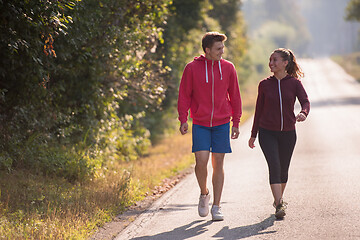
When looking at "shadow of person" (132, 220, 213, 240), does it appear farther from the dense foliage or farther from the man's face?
the dense foliage

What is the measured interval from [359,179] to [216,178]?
3.27 meters

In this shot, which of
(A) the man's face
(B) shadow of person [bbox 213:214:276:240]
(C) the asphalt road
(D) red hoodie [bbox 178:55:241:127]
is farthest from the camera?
(D) red hoodie [bbox 178:55:241:127]

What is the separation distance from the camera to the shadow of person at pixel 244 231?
5.80 m

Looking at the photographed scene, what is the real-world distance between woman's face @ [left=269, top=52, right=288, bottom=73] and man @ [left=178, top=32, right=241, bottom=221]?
461 mm

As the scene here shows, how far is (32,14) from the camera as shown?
6520 mm

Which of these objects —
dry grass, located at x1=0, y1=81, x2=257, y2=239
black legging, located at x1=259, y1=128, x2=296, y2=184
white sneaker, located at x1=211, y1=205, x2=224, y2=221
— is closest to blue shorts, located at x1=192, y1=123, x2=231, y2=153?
black legging, located at x1=259, y1=128, x2=296, y2=184

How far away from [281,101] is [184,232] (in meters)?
1.86

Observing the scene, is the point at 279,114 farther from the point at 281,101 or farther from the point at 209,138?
the point at 209,138

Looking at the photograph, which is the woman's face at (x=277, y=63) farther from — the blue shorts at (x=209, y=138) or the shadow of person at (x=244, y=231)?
the shadow of person at (x=244, y=231)

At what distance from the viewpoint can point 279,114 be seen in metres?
6.46

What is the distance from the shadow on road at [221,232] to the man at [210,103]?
33 centimetres

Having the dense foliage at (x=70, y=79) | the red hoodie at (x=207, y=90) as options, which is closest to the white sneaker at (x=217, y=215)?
the red hoodie at (x=207, y=90)

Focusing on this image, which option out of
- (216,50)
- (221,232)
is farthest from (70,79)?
(221,232)

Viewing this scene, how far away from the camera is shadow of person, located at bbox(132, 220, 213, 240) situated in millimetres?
5961
